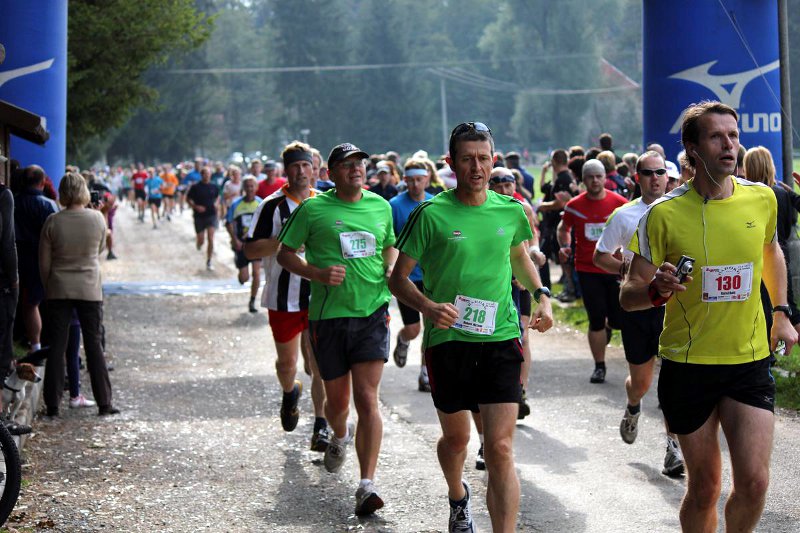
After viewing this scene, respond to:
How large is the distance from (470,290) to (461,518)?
1150 millimetres

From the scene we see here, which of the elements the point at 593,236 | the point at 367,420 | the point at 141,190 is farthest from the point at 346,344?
the point at 141,190

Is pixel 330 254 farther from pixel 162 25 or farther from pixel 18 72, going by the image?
pixel 162 25

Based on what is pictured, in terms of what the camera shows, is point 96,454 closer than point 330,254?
No

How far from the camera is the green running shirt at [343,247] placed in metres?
7.25

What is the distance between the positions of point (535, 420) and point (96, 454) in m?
3.28

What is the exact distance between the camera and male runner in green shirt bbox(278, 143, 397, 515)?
23.4 feet

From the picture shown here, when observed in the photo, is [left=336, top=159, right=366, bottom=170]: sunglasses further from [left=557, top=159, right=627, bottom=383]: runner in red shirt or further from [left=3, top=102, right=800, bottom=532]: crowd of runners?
[left=557, top=159, right=627, bottom=383]: runner in red shirt

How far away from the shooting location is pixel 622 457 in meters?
8.20

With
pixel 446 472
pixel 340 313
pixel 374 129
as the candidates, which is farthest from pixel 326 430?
pixel 374 129

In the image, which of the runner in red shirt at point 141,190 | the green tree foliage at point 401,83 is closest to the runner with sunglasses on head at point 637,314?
the runner in red shirt at point 141,190

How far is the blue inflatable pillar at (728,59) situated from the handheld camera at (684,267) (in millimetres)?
9823

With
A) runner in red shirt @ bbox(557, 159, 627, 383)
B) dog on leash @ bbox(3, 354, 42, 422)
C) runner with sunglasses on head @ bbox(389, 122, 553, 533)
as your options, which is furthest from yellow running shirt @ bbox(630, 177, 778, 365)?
runner in red shirt @ bbox(557, 159, 627, 383)

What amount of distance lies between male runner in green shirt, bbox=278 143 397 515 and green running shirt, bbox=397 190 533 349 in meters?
1.31

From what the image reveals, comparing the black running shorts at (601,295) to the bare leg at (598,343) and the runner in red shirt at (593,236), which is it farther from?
the bare leg at (598,343)
